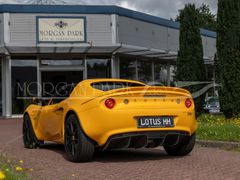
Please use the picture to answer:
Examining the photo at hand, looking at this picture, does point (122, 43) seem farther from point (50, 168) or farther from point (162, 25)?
point (50, 168)

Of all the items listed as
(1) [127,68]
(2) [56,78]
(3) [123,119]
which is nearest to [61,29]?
(2) [56,78]

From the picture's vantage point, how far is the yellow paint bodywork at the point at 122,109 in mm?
7367

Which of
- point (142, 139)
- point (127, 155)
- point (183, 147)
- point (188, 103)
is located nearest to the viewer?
point (142, 139)

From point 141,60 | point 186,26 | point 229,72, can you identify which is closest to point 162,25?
point 141,60

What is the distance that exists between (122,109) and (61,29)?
624 inches

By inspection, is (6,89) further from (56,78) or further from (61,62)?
(61,62)

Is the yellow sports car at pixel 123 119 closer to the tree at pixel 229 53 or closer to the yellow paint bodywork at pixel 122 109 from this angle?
→ the yellow paint bodywork at pixel 122 109

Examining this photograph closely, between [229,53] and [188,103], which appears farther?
[229,53]

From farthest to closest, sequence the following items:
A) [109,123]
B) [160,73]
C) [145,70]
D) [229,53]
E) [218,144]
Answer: [160,73] → [145,70] → [229,53] → [218,144] → [109,123]

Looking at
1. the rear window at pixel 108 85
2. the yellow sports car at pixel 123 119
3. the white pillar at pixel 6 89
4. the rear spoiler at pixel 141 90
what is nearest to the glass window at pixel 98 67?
the white pillar at pixel 6 89

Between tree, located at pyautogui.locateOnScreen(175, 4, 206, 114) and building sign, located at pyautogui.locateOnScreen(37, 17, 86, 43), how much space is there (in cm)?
732

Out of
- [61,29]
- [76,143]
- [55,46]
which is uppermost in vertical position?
[61,29]

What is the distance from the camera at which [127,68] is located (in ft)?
82.1

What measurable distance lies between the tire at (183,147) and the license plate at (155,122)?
1.60ft
